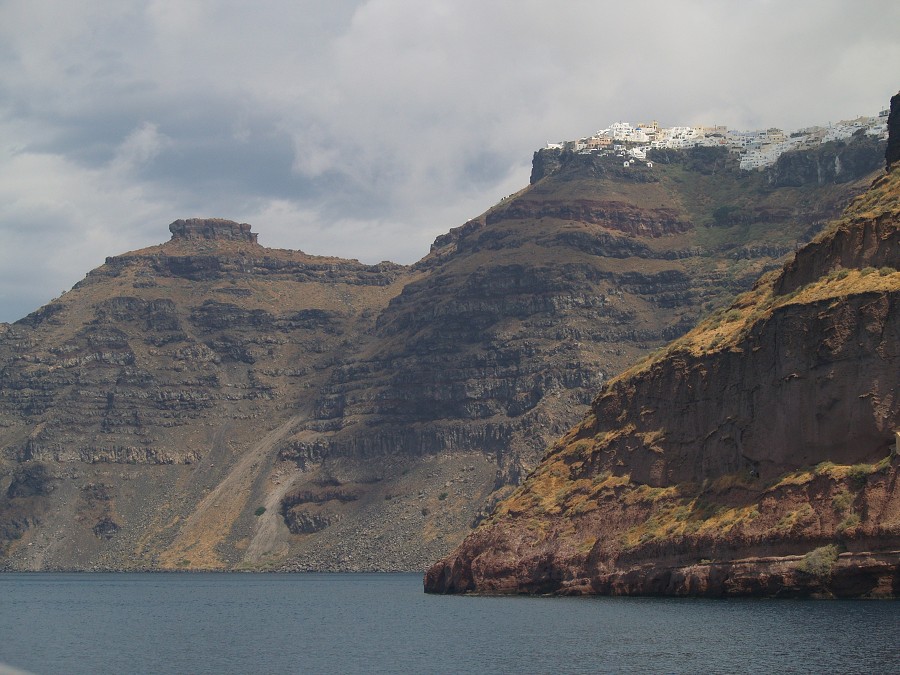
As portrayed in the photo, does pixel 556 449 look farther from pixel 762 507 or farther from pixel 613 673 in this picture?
pixel 613 673

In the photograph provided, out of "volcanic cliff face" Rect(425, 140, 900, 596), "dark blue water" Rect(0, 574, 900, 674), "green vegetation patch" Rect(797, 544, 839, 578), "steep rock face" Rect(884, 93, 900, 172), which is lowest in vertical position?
"dark blue water" Rect(0, 574, 900, 674)

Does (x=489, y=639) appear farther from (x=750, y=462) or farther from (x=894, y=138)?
(x=894, y=138)

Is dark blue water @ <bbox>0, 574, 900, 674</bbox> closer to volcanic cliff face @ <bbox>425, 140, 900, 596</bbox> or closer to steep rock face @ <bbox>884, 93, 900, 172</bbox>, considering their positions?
volcanic cliff face @ <bbox>425, 140, 900, 596</bbox>

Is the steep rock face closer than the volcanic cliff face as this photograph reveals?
No

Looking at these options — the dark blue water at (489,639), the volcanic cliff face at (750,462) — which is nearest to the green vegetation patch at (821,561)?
the volcanic cliff face at (750,462)

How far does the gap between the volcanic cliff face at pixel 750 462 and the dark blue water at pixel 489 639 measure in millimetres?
2743

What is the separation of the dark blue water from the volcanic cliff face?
2743 millimetres

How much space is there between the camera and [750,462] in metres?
99.9

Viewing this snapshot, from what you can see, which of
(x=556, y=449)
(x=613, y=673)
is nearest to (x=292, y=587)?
(x=556, y=449)

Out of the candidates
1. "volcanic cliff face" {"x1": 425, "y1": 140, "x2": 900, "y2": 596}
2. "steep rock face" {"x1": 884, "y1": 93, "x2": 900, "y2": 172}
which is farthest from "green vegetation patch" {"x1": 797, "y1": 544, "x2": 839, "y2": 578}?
"steep rock face" {"x1": 884, "y1": 93, "x2": 900, "y2": 172}

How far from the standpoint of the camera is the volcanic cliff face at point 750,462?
287 ft

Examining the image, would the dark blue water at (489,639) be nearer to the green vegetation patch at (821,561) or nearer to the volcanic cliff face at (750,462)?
the green vegetation patch at (821,561)

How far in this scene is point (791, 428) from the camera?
96000 millimetres

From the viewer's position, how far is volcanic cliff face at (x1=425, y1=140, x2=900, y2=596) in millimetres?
87562
